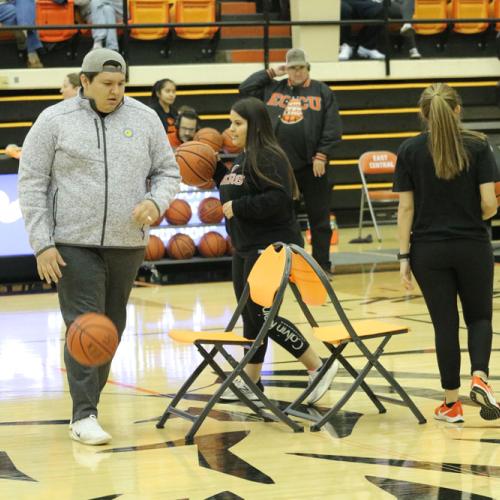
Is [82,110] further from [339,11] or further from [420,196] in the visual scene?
[339,11]

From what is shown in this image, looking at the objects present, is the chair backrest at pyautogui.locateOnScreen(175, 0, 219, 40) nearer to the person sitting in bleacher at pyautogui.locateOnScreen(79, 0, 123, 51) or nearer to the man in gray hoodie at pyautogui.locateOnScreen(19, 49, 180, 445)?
the person sitting in bleacher at pyautogui.locateOnScreen(79, 0, 123, 51)

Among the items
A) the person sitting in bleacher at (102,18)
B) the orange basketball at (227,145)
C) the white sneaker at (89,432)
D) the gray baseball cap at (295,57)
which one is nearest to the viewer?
the white sneaker at (89,432)

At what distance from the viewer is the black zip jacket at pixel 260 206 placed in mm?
5489

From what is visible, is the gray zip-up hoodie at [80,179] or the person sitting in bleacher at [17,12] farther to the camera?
the person sitting in bleacher at [17,12]

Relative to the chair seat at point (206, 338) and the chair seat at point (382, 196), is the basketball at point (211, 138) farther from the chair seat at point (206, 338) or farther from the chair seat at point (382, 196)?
the chair seat at point (206, 338)

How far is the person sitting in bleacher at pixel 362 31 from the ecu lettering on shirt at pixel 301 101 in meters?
5.87

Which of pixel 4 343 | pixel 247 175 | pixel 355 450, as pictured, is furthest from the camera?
pixel 4 343

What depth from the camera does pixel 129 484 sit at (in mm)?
4180

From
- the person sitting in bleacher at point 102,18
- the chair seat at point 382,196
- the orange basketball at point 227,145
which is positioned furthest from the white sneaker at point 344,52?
the orange basketball at point 227,145

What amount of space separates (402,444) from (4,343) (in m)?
4.00

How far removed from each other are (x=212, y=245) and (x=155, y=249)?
57 centimetres

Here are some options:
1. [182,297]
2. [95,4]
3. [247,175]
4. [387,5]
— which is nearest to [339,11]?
[387,5]

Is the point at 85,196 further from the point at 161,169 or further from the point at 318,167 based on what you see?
the point at 318,167

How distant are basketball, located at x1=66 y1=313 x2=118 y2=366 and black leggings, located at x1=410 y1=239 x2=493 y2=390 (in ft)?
4.91
